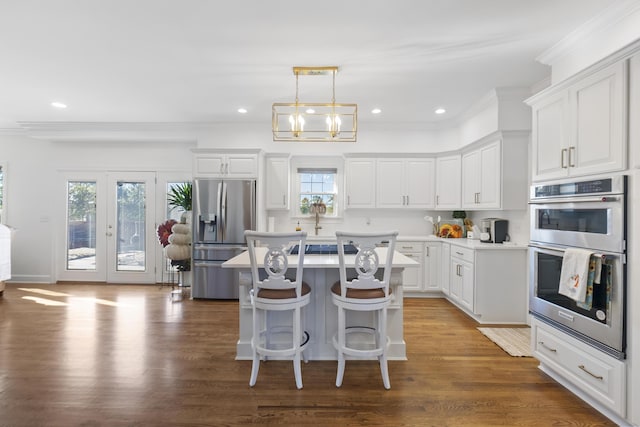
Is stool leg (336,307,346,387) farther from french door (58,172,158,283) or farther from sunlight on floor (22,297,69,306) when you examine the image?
french door (58,172,158,283)

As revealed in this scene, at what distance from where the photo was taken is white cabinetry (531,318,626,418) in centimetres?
197

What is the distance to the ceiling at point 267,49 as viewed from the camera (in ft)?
7.61

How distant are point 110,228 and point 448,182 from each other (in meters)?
5.76

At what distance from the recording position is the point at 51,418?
207 cm

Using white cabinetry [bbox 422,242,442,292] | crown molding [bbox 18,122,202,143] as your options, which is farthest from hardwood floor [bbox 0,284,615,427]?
crown molding [bbox 18,122,202,143]

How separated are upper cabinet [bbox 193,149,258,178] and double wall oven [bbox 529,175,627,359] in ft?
12.2

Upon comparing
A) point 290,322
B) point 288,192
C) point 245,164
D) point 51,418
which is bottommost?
point 51,418

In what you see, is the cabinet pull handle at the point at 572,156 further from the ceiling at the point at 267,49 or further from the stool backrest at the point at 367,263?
the stool backrest at the point at 367,263

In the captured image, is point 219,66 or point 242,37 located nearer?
point 242,37

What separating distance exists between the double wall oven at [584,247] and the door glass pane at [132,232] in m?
5.77

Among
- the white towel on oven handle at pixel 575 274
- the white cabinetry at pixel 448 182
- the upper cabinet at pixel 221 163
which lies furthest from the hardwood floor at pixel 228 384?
the upper cabinet at pixel 221 163

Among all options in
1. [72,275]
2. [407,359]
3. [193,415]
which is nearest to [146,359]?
[193,415]

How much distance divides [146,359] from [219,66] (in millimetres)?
2830

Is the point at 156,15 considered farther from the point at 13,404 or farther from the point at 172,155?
the point at 172,155
